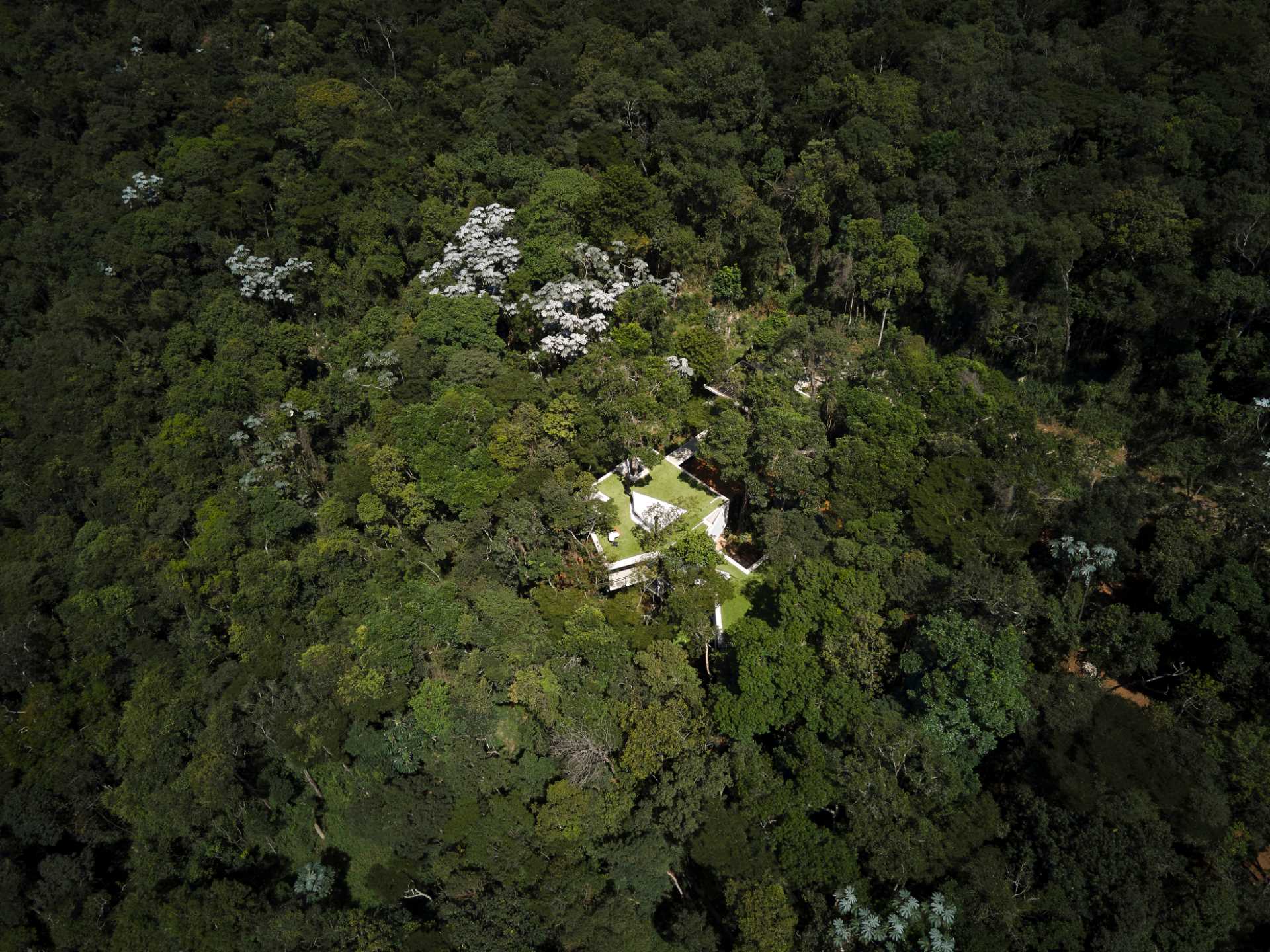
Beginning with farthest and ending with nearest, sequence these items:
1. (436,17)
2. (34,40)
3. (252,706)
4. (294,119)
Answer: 1. (34,40)
2. (436,17)
3. (294,119)
4. (252,706)

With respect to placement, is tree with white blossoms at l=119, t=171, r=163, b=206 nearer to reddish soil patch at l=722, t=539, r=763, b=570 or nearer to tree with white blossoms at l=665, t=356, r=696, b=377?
tree with white blossoms at l=665, t=356, r=696, b=377

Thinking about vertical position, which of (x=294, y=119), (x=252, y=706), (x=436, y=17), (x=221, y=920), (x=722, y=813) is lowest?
(x=221, y=920)

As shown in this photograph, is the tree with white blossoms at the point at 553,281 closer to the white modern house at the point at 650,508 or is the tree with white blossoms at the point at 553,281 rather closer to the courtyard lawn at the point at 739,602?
the white modern house at the point at 650,508

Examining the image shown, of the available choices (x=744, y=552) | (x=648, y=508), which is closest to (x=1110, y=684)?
(x=744, y=552)

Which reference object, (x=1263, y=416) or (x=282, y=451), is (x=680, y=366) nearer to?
(x=282, y=451)

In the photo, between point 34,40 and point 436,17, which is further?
point 34,40

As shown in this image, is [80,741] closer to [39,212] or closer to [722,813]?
[722,813]

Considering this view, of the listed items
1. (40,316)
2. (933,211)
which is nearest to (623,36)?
(933,211)

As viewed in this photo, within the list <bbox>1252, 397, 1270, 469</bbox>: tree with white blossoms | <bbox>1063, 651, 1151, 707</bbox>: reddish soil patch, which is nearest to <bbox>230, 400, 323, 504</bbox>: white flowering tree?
<bbox>1063, 651, 1151, 707</bbox>: reddish soil patch
